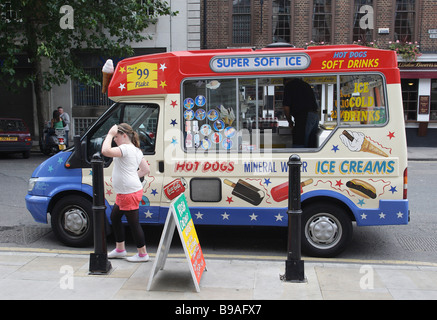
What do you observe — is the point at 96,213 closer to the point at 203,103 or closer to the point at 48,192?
the point at 48,192

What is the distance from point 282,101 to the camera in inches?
240

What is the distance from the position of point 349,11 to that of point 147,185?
59.9ft

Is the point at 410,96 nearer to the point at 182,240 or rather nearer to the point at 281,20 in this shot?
the point at 281,20

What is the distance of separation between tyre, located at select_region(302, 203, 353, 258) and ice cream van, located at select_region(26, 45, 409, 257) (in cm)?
1

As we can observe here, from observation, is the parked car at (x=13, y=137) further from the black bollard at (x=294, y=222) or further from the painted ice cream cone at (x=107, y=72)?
the black bollard at (x=294, y=222)

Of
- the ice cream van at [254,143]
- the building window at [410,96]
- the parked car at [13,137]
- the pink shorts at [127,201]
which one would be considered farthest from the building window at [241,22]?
the pink shorts at [127,201]

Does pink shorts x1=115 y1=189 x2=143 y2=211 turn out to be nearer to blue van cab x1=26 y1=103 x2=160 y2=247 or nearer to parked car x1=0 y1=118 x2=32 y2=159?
blue van cab x1=26 y1=103 x2=160 y2=247

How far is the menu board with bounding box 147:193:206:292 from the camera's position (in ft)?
14.3

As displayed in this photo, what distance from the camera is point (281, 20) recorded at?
2108 centimetres

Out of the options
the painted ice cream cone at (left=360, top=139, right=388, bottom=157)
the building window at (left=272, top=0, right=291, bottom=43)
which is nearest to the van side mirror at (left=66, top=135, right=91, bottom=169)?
the painted ice cream cone at (left=360, top=139, right=388, bottom=157)

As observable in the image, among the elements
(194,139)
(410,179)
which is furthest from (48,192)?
(410,179)

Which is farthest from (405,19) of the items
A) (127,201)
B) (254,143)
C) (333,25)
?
(127,201)

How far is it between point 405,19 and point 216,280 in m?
19.9

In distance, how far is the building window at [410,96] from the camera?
2041cm
